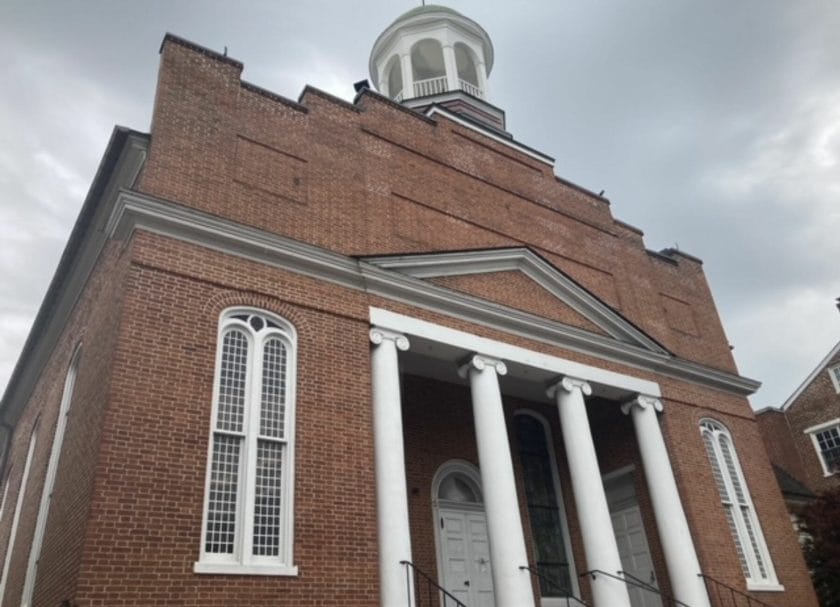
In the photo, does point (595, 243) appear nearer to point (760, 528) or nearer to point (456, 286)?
point (456, 286)

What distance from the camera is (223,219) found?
1001 centimetres

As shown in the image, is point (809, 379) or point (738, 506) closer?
point (738, 506)

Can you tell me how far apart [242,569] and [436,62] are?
57.1 feet

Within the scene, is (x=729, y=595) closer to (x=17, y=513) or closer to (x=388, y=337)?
(x=388, y=337)

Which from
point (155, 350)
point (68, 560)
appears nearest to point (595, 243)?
point (155, 350)

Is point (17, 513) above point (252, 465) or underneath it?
above

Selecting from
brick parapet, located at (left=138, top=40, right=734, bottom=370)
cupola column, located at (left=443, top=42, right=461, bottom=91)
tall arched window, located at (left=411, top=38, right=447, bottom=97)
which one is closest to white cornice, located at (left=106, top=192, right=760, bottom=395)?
brick parapet, located at (left=138, top=40, right=734, bottom=370)

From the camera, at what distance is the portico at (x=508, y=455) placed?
977cm

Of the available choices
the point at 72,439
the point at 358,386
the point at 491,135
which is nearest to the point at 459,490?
the point at 358,386

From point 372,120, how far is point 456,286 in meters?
4.01

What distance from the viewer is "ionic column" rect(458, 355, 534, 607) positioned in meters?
10.0

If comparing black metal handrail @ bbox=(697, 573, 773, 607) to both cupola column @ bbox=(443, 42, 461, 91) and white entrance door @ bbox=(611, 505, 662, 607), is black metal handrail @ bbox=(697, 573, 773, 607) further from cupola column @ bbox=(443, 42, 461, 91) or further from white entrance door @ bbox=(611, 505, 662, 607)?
cupola column @ bbox=(443, 42, 461, 91)

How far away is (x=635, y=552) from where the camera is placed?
15023 millimetres

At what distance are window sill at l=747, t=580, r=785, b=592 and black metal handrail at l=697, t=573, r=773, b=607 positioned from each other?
1.70 feet
